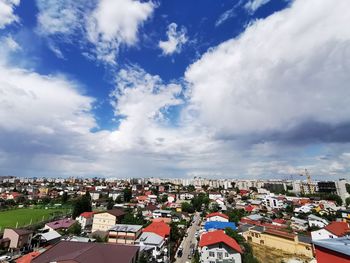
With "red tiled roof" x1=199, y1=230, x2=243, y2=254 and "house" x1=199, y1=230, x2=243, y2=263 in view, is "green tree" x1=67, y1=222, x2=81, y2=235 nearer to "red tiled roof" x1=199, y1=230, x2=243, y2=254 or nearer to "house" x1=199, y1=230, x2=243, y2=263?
"red tiled roof" x1=199, y1=230, x2=243, y2=254

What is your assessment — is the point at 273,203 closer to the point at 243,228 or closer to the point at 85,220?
the point at 243,228

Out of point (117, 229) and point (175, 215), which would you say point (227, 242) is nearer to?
point (117, 229)

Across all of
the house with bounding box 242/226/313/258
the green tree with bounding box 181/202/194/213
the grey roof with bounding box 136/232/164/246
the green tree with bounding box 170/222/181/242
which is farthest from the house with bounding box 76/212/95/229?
the house with bounding box 242/226/313/258

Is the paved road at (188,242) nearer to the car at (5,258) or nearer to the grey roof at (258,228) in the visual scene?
the grey roof at (258,228)

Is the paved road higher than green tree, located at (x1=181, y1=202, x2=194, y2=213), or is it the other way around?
green tree, located at (x1=181, y1=202, x2=194, y2=213)

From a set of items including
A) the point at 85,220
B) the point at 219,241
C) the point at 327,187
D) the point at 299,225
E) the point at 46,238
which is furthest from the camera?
the point at 327,187

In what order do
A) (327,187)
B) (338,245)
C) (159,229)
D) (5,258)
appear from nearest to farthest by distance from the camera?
(338,245) < (5,258) < (159,229) < (327,187)

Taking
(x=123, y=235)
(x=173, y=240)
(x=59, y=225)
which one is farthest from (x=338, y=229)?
(x=59, y=225)
